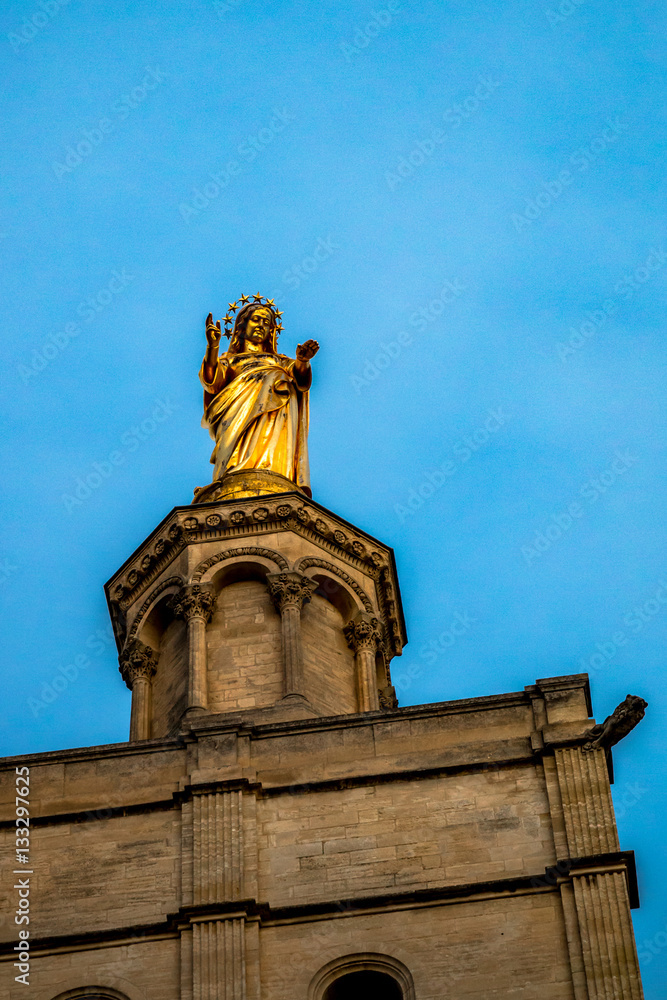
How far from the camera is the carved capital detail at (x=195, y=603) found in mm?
37031

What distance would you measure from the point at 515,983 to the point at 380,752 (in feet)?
15.2

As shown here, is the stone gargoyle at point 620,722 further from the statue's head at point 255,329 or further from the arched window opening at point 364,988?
the statue's head at point 255,329

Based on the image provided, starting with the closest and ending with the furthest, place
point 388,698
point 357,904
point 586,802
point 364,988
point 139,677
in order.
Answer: point 357,904 < point 364,988 < point 586,802 < point 139,677 < point 388,698

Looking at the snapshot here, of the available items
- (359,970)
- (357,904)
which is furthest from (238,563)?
(359,970)

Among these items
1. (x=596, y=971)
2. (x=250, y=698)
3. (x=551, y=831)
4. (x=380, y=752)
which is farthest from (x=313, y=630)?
(x=596, y=971)

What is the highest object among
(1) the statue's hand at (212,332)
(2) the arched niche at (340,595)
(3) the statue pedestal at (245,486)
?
(1) the statue's hand at (212,332)

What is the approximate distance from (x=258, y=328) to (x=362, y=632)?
9.00 m

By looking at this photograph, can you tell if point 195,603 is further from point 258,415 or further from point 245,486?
point 258,415

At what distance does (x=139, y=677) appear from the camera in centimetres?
3759

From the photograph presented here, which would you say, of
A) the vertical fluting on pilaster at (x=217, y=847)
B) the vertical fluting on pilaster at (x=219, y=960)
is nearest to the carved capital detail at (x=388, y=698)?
the vertical fluting on pilaster at (x=217, y=847)

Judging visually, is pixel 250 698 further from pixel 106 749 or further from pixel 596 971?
pixel 596 971

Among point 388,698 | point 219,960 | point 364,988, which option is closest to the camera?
point 219,960

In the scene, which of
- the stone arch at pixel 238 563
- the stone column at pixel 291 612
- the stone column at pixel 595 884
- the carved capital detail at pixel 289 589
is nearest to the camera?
the stone column at pixel 595 884

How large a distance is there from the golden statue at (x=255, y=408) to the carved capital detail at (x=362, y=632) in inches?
138
